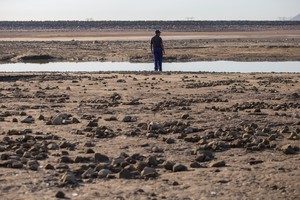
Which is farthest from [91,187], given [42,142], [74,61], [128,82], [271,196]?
[74,61]

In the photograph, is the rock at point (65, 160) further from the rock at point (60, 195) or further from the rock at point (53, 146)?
the rock at point (60, 195)

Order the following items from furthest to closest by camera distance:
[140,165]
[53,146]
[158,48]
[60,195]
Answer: [158,48] → [53,146] → [140,165] → [60,195]

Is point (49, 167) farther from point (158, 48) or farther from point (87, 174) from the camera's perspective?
point (158, 48)

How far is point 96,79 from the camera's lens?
2278 centimetres

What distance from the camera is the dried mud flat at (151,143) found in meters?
7.80

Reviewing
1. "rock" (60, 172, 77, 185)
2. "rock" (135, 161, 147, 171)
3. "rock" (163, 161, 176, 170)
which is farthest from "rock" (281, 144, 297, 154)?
"rock" (60, 172, 77, 185)

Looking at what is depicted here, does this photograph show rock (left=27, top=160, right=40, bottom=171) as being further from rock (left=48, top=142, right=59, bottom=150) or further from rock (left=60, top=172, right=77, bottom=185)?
rock (left=48, top=142, right=59, bottom=150)

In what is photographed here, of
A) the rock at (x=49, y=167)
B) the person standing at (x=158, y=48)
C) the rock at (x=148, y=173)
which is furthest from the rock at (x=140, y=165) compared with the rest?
the person standing at (x=158, y=48)

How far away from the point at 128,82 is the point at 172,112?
768 centimetres

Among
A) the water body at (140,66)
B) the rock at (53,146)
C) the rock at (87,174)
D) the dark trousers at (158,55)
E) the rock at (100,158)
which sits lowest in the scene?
the water body at (140,66)

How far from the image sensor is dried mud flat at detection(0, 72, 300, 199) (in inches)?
307

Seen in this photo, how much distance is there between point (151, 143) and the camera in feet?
34.7

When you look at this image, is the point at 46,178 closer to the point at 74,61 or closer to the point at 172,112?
the point at 172,112

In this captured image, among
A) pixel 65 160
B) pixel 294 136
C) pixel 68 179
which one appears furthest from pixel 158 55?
pixel 68 179
